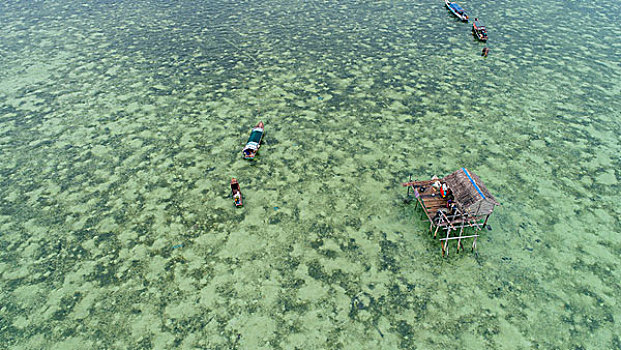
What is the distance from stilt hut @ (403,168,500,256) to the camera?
10914 mm

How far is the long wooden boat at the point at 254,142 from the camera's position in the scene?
14555 mm

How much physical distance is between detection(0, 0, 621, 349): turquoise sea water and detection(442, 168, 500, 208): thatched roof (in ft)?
4.84

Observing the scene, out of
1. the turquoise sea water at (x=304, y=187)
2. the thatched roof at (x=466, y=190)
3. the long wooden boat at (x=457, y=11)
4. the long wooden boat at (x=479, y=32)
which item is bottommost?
the turquoise sea water at (x=304, y=187)

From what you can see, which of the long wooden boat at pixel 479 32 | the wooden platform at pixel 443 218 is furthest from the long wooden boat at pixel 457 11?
the wooden platform at pixel 443 218

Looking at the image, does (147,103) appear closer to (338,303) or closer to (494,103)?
(338,303)

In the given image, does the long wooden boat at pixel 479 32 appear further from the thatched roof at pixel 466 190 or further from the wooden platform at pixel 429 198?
the wooden platform at pixel 429 198

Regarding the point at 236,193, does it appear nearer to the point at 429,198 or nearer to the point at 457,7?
the point at 429,198

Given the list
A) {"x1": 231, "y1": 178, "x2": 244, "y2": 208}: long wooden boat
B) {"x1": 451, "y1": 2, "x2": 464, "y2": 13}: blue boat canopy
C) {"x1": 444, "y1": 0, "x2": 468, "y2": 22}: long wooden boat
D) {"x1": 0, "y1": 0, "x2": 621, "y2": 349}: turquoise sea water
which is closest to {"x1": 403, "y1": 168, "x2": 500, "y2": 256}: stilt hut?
{"x1": 0, "y1": 0, "x2": 621, "y2": 349}: turquoise sea water

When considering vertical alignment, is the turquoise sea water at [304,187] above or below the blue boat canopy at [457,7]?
below

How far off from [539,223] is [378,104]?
9151mm

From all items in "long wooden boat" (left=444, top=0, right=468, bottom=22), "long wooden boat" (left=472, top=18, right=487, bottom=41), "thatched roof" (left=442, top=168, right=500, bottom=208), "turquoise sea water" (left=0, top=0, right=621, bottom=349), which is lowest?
"turquoise sea water" (left=0, top=0, right=621, bottom=349)

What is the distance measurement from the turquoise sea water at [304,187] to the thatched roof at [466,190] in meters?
1.47

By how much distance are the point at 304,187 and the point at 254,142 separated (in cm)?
312

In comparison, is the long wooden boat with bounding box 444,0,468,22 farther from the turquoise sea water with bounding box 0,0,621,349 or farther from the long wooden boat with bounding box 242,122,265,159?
the long wooden boat with bounding box 242,122,265,159
